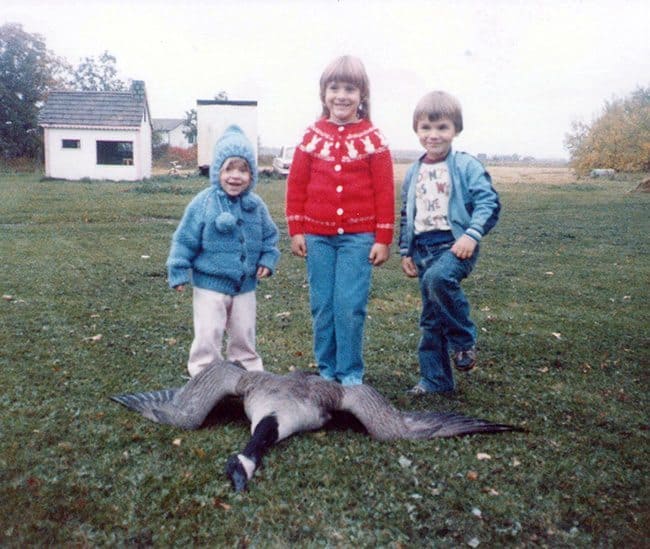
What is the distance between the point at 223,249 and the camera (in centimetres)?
457

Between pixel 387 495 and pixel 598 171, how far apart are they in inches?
1532

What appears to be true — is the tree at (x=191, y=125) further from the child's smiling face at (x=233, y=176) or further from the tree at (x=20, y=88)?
the child's smiling face at (x=233, y=176)

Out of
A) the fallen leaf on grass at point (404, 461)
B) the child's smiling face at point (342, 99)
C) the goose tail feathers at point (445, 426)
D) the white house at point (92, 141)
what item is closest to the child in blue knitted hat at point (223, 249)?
the child's smiling face at point (342, 99)

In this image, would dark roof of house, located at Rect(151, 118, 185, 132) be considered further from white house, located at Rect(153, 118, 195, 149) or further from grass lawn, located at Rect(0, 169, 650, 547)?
grass lawn, located at Rect(0, 169, 650, 547)

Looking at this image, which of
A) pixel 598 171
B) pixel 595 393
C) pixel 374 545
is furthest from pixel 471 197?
pixel 598 171

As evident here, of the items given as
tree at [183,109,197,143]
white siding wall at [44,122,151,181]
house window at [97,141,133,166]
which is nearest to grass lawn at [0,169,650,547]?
white siding wall at [44,122,151,181]

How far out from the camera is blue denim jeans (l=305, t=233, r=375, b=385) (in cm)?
444

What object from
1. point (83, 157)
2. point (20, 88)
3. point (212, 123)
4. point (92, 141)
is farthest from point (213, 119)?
point (20, 88)

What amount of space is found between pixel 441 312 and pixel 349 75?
1.65 meters

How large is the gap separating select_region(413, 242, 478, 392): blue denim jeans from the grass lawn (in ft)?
0.69

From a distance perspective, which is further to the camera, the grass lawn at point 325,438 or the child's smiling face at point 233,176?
the child's smiling face at point 233,176

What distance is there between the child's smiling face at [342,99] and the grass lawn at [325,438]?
1908mm

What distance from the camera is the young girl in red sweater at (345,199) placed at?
440 cm

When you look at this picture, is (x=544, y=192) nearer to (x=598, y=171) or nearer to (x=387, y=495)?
(x=598, y=171)
